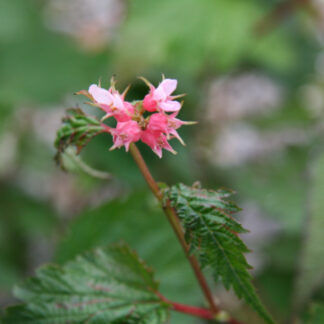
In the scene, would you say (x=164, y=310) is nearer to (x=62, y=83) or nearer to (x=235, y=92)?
(x=62, y=83)

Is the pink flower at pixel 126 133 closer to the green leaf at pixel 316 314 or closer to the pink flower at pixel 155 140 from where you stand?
the pink flower at pixel 155 140

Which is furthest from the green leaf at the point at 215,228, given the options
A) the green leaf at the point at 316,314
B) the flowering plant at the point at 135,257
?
the green leaf at the point at 316,314

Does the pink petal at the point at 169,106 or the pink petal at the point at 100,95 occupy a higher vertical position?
the pink petal at the point at 100,95

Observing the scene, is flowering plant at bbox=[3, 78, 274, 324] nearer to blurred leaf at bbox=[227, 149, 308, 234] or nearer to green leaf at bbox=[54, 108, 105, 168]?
green leaf at bbox=[54, 108, 105, 168]

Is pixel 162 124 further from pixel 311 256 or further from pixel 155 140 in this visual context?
pixel 311 256

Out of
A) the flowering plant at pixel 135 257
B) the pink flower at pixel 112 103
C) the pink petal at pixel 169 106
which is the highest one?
the pink flower at pixel 112 103

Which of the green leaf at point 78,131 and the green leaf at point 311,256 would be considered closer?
the green leaf at point 78,131
